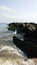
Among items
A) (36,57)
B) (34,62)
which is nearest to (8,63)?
(34,62)

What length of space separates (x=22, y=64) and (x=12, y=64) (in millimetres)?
702

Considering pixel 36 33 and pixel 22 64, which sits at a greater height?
pixel 36 33

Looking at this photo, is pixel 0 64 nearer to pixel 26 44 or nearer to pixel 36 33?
pixel 26 44

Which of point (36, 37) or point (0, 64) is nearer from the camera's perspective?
point (0, 64)

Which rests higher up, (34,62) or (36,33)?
(36,33)

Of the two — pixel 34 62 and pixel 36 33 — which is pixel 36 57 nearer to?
pixel 34 62

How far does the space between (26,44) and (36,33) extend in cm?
380

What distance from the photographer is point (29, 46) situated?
43.7ft

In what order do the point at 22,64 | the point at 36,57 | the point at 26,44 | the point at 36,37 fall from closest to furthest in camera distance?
A: the point at 22,64
the point at 36,57
the point at 26,44
the point at 36,37

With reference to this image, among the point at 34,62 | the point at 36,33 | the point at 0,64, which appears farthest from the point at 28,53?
the point at 36,33

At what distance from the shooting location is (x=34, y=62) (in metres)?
10.3

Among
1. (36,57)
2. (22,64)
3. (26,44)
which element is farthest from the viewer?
(26,44)

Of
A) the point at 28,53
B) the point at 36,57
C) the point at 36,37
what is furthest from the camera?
the point at 36,37

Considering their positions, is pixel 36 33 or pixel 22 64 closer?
pixel 22 64
